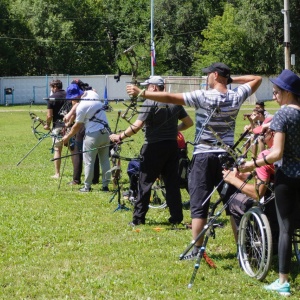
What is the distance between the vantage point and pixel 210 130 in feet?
21.6

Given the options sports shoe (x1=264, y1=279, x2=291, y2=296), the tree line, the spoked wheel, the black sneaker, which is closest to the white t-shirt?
the spoked wheel

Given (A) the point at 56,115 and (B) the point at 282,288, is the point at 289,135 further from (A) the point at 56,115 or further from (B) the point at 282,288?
(A) the point at 56,115

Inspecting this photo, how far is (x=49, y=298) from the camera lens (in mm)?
5789

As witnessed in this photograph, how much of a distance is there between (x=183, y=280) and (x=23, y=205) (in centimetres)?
454

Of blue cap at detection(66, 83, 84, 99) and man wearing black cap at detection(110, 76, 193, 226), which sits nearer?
man wearing black cap at detection(110, 76, 193, 226)

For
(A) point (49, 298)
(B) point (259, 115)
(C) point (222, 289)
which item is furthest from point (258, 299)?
(B) point (259, 115)

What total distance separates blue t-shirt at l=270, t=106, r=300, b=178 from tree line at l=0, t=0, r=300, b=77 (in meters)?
47.7

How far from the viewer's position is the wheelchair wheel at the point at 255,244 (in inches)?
234

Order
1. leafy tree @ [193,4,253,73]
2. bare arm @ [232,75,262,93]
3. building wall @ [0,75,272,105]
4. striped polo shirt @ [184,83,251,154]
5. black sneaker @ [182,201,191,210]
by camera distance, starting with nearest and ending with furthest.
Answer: striped polo shirt @ [184,83,251,154] < bare arm @ [232,75,262,93] < black sneaker @ [182,201,191,210] < building wall @ [0,75,272,105] < leafy tree @ [193,4,253,73]

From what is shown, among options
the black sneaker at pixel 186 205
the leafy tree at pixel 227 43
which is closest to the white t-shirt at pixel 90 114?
the black sneaker at pixel 186 205

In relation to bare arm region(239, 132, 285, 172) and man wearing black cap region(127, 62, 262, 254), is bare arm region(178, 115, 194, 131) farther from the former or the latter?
bare arm region(239, 132, 285, 172)

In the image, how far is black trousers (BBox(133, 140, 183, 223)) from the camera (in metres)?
8.53

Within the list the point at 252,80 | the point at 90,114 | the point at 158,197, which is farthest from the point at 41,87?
the point at 252,80

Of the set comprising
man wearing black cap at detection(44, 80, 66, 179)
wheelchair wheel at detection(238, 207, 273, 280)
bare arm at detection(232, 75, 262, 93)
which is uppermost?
bare arm at detection(232, 75, 262, 93)
